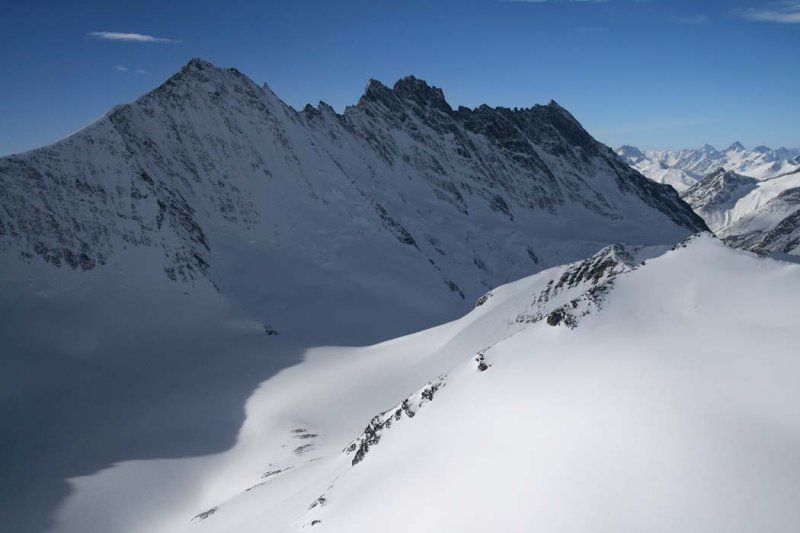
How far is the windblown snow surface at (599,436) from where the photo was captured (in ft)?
40.2

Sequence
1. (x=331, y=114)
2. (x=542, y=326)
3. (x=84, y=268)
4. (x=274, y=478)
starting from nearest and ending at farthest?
(x=542, y=326)
(x=274, y=478)
(x=84, y=268)
(x=331, y=114)

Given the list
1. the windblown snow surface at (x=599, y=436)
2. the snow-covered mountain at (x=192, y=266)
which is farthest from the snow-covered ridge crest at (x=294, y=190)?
the windblown snow surface at (x=599, y=436)

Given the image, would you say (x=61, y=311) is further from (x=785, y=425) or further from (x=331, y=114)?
(x=331, y=114)

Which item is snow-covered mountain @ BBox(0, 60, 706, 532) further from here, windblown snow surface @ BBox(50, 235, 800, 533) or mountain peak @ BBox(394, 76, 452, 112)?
mountain peak @ BBox(394, 76, 452, 112)

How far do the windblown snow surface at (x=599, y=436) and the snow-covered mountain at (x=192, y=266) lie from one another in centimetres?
1176

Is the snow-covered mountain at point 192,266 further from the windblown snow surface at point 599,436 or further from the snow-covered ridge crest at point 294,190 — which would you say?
the windblown snow surface at point 599,436

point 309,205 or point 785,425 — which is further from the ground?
point 309,205

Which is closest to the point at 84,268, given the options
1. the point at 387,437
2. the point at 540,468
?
the point at 387,437

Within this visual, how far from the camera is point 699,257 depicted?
22516mm

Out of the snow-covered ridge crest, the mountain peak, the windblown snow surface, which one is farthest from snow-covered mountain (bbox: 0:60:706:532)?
the mountain peak

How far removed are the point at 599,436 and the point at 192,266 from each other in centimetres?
5754

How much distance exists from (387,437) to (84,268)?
4761 cm

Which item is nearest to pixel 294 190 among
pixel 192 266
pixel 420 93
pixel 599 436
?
pixel 192 266

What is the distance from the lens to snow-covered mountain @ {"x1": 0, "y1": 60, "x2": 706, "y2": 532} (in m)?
41.1
